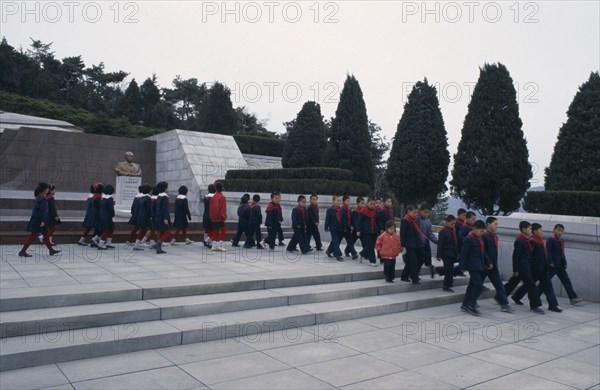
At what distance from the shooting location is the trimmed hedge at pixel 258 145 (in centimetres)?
2662

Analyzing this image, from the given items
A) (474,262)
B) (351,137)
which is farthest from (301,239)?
(351,137)

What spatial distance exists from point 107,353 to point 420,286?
6.00 metres

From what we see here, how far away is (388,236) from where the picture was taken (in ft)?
29.0

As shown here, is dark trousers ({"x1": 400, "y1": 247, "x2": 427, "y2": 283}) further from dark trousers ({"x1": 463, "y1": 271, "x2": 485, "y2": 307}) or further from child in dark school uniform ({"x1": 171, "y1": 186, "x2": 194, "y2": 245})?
child in dark school uniform ({"x1": 171, "y1": 186, "x2": 194, "y2": 245})

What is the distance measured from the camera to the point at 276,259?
10656 mm

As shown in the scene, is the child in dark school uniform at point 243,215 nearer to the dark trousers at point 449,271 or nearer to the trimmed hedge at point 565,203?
the dark trousers at point 449,271

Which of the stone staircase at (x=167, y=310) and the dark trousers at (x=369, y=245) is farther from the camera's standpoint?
the dark trousers at (x=369, y=245)

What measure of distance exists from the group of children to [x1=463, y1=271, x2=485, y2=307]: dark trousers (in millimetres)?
15

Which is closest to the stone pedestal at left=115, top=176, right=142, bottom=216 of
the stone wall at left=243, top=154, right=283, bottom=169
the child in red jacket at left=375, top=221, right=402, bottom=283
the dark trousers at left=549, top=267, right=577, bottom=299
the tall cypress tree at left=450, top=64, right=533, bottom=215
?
the stone wall at left=243, top=154, right=283, bottom=169

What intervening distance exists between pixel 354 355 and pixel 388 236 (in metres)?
3.75

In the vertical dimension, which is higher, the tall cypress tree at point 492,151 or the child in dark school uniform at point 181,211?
the tall cypress tree at point 492,151

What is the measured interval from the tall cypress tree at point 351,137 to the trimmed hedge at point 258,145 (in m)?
6.83

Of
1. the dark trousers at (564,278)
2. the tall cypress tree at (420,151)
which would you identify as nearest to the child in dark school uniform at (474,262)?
the dark trousers at (564,278)

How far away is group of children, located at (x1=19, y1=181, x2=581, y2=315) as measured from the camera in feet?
26.5
